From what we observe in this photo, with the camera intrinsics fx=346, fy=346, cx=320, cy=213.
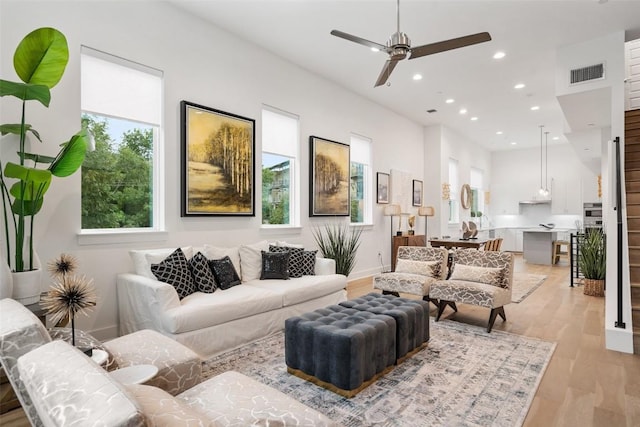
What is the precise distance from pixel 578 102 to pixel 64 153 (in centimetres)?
651

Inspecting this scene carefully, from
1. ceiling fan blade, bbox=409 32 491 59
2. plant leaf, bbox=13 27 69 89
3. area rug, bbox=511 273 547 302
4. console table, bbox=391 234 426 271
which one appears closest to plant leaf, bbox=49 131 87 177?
plant leaf, bbox=13 27 69 89

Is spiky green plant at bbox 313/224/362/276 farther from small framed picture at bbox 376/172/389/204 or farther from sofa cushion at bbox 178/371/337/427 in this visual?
sofa cushion at bbox 178/371/337/427

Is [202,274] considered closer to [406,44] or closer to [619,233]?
[406,44]

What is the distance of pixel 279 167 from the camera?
543 cm

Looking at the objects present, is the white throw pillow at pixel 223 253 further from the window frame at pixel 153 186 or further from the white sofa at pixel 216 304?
the window frame at pixel 153 186

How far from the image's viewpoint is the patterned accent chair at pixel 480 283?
378 centimetres

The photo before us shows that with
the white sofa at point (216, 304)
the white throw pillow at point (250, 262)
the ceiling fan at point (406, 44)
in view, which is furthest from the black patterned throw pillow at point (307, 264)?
the ceiling fan at point (406, 44)

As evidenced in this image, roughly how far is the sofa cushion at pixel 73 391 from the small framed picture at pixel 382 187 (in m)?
6.78

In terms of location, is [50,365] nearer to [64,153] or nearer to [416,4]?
[64,153]

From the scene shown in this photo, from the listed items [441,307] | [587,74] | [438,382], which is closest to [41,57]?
[438,382]

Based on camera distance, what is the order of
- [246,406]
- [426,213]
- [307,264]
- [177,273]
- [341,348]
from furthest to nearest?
[426,213] < [307,264] < [177,273] < [341,348] < [246,406]

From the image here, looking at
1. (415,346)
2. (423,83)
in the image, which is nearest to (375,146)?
(423,83)

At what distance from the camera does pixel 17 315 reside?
1.36 metres

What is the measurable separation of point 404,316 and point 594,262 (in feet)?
14.3
